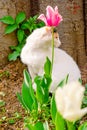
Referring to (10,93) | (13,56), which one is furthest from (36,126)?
(13,56)

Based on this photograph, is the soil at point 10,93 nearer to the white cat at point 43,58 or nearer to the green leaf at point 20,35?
the green leaf at point 20,35

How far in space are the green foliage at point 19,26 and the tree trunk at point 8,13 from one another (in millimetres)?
45

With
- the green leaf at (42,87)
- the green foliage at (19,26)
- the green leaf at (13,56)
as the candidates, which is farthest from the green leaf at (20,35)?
the green leaf at (42,87)

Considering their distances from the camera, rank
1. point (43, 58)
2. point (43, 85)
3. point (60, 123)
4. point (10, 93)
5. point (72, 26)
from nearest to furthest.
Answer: point (60, 123) < point (43, 85) < point (43, 58) < point (10, 93) < point (72, 26)

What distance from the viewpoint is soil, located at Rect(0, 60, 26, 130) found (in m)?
2.48

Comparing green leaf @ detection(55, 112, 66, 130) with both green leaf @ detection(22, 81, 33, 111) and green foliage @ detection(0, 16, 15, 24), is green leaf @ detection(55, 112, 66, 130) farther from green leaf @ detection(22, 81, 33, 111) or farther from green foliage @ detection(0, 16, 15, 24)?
green foliage @ detection(0, 16, 15, 24)

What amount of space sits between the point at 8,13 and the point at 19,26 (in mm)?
133

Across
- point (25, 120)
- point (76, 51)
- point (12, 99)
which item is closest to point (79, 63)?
point (76, 51)

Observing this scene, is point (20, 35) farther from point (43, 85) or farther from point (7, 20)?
point (43, 85)

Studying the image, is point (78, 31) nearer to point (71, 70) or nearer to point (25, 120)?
point (71, 70)

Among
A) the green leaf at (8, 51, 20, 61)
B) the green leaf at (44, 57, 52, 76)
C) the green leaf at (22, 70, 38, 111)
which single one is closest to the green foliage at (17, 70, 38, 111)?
the green leaf at (22, 70, 38, 111)

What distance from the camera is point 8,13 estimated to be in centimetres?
309

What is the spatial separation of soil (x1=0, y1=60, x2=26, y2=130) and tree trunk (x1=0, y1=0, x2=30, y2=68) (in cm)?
10

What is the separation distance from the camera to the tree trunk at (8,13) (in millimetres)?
3080
